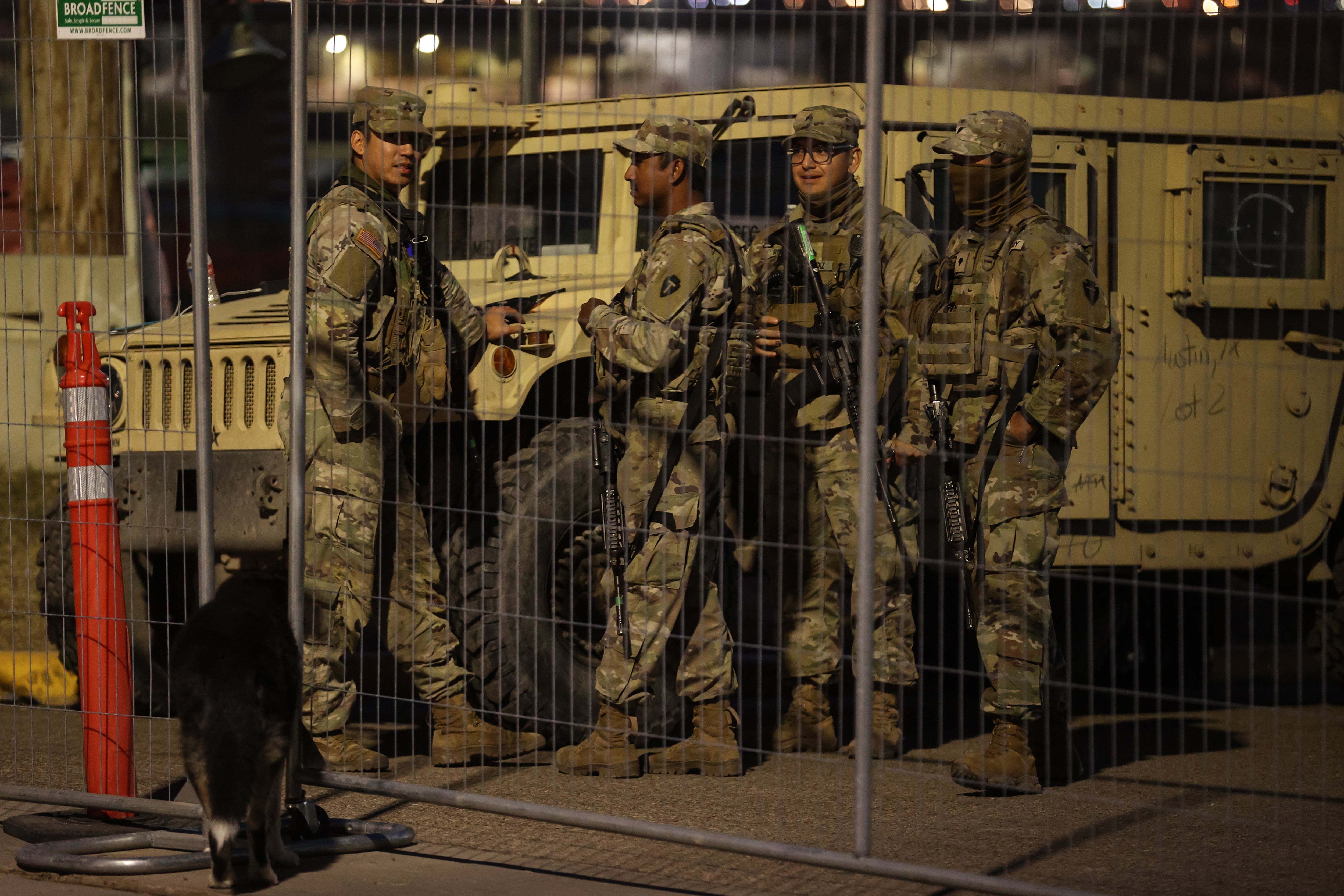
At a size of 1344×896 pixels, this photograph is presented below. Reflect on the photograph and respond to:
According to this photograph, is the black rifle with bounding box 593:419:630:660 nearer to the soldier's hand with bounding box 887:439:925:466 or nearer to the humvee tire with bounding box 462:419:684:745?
the humvee tire with bounding box 462:419:684:745

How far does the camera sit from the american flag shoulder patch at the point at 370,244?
5098mm

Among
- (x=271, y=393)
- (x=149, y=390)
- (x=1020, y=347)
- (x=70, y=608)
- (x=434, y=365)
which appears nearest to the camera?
(x=1020, y=347)

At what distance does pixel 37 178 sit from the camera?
5.09 metres

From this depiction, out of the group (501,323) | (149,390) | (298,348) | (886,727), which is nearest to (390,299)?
(501,323)

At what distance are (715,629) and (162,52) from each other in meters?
5.95

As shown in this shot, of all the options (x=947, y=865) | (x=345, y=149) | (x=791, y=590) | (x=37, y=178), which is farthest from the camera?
(x=345, y=149)

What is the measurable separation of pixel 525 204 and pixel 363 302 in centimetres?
120

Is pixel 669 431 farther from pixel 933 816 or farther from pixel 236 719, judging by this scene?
pixel 236 719

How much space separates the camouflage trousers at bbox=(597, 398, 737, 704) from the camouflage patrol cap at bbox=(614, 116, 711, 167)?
2.70 ft

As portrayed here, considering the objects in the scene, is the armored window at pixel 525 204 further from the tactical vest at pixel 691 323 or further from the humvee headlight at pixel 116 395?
the humvee headlight at pixel 116 395

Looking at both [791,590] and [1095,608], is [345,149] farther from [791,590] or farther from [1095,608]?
[1095,608]

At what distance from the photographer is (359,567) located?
501 centimetres

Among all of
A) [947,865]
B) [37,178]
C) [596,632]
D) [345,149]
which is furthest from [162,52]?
[947,865]

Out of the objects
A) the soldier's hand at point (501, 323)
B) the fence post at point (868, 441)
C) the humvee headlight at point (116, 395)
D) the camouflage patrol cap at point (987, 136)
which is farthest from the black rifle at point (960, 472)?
the humvee headlight at point (116, 395)
